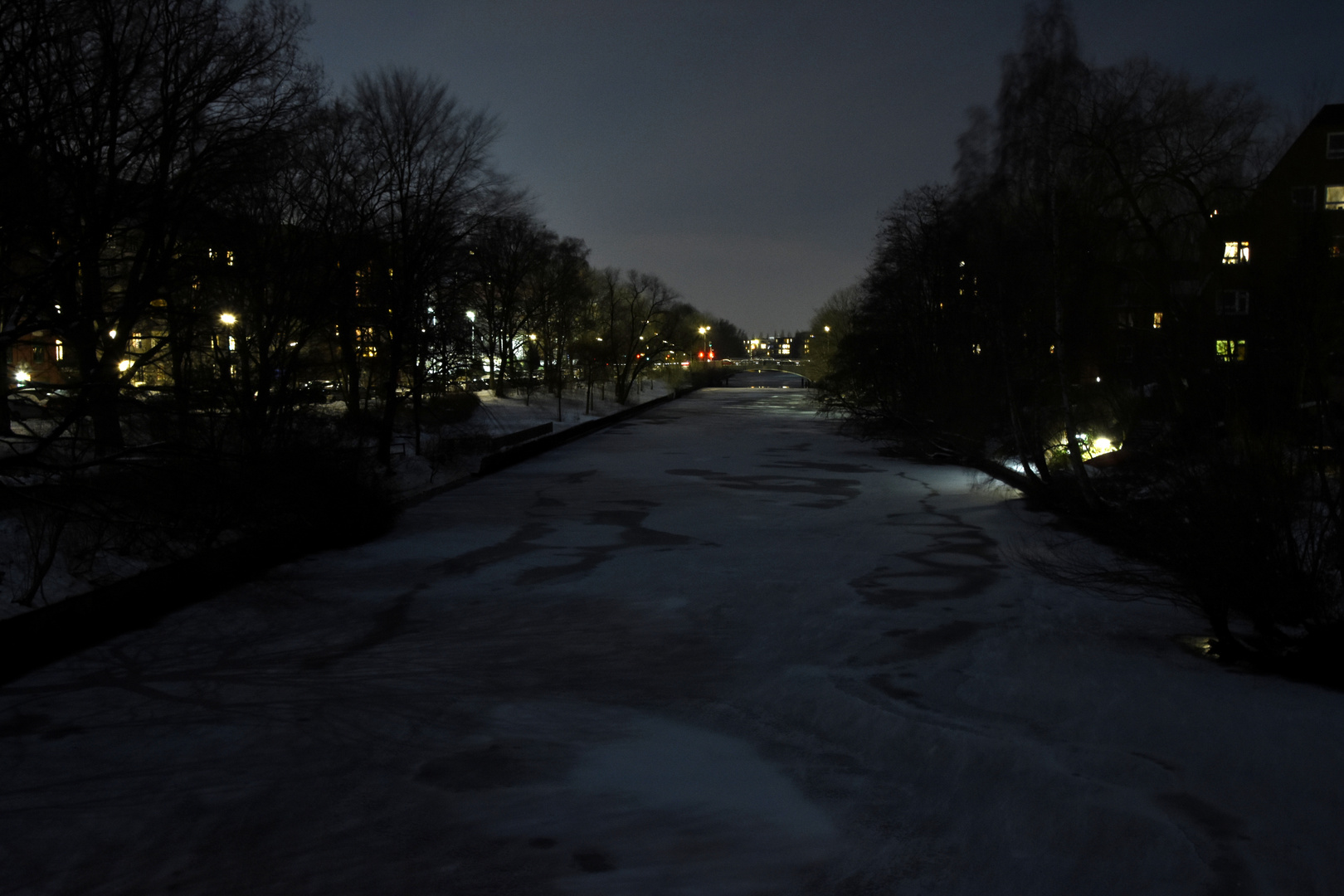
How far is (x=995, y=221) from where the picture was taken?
1914cm

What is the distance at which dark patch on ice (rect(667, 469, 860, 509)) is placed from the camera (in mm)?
20391

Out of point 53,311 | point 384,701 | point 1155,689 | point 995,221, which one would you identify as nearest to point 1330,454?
point 1155,689

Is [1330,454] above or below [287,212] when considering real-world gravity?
below

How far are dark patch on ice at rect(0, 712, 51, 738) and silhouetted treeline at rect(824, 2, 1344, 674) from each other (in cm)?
846

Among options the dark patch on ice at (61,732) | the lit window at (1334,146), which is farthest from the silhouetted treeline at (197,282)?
the lit window at (1334,146)

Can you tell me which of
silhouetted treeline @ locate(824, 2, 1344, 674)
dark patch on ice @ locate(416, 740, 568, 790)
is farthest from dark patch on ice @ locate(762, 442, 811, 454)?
dark patch on ice @ locate(416, 740, 568, 790)

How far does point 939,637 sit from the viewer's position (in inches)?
385

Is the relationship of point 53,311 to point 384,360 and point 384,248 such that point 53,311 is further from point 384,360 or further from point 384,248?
point 384,360

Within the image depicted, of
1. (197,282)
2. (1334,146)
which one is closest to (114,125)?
(197,282)

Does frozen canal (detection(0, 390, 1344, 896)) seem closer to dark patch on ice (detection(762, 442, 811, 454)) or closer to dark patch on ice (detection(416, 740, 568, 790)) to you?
dark patch on ice (detection(416, 740, 568, 790))

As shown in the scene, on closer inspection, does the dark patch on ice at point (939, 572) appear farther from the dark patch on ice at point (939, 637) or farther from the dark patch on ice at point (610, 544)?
the dark patch on ice at point (610, 544)

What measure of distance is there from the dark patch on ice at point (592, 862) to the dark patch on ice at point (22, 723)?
439 centimetres

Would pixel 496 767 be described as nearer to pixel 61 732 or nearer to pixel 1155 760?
pixel 61 732

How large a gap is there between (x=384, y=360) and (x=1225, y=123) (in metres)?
21.7
